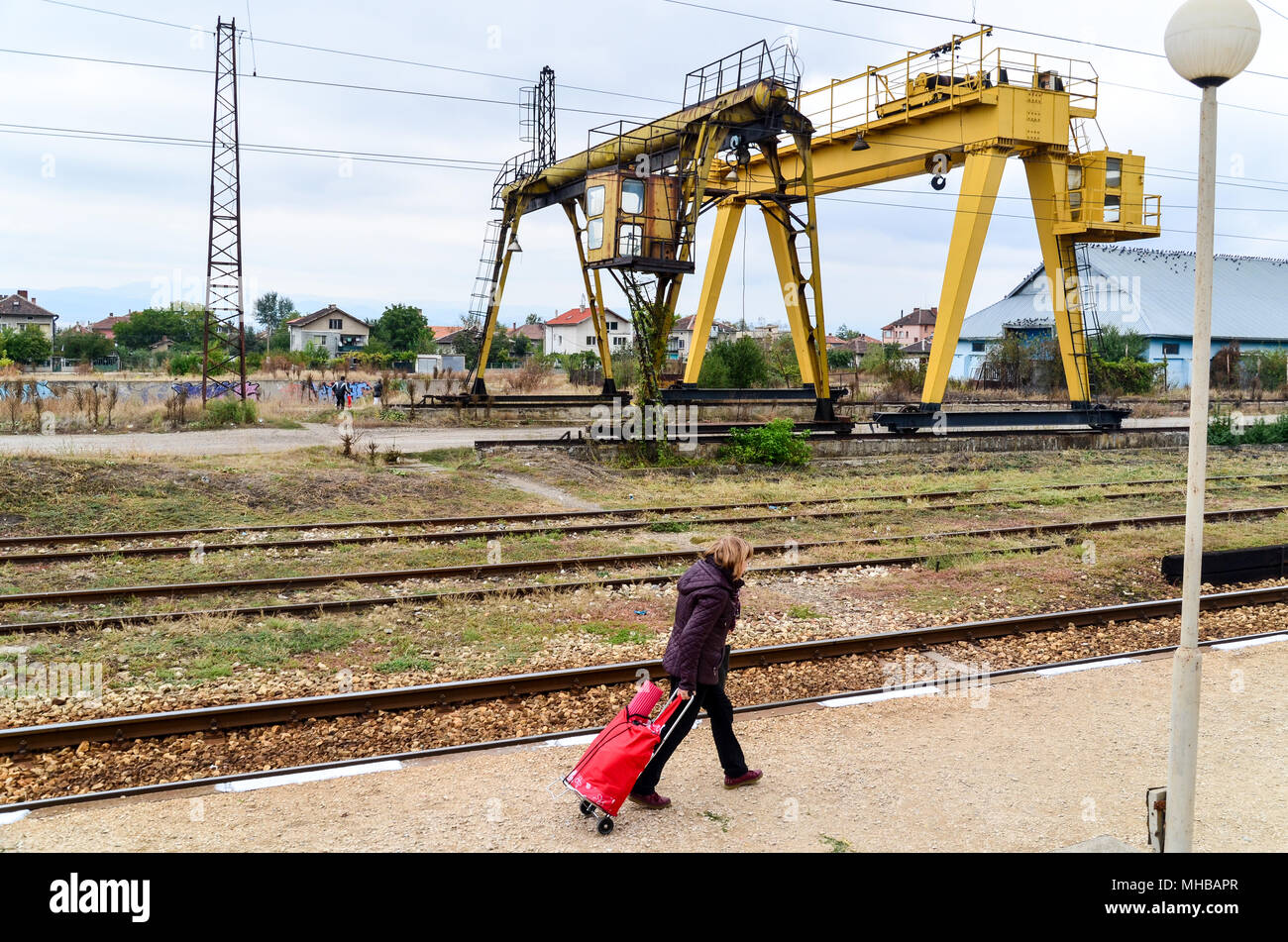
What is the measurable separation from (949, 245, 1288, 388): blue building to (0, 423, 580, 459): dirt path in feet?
116

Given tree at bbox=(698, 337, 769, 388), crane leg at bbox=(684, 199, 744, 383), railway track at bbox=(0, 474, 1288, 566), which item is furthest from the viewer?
tree at bbox=(698, 337, 769, 388)

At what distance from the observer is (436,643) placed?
27.5 feet

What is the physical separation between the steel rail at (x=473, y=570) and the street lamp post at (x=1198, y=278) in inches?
316

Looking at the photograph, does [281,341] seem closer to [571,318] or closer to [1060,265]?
[571,318]

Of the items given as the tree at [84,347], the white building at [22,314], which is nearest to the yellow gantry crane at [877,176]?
the tree at [84,347]

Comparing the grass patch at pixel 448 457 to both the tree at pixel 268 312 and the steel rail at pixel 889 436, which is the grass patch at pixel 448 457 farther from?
the tree at pixel 268 312

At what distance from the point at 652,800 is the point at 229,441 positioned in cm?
1994

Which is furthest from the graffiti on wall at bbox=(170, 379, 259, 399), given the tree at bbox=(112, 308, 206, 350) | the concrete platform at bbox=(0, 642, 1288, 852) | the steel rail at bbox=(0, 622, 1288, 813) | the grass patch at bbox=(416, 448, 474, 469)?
the tree at bbox=(112, 308, 206, 350)

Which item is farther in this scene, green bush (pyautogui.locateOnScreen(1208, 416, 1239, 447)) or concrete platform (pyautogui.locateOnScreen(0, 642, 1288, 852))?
green bush (pyautogui.locateOnScreen(1208, 416, 1239, 447))

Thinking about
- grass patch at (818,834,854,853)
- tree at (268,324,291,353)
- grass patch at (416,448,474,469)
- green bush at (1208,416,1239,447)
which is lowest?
grass patch at (818,834,854,853)

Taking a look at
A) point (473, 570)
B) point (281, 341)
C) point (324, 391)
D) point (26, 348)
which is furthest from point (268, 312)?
point (473, 570)

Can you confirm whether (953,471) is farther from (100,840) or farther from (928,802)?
(100,840)

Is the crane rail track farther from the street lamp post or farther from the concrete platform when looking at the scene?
the street lamp post

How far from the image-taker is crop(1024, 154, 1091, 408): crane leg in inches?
941
